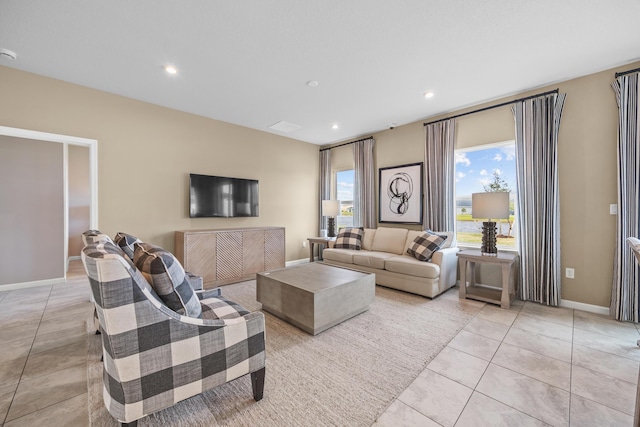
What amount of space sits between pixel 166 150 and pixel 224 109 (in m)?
1.10

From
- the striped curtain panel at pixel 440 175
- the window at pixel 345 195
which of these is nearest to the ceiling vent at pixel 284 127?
the window at pixel 345 195

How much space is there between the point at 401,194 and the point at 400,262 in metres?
1.55

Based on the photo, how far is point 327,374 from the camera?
1808 millimetres

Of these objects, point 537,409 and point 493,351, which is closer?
point 537,409

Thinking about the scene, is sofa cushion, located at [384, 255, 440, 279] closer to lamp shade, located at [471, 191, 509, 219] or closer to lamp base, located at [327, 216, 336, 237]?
lamp shade, located at [471, 191, 509, 219]

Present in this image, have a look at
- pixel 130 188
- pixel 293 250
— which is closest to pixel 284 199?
pixel 293 250

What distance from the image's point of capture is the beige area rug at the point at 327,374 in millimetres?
1438

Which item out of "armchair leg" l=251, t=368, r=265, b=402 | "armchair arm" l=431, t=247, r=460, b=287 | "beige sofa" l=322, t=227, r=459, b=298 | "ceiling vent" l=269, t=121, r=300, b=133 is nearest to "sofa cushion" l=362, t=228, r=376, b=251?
"beige sofa" l=322, t=227, r=459, b=298

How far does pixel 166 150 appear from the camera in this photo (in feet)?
12.9

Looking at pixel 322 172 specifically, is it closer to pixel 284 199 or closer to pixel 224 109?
pixel 284 199

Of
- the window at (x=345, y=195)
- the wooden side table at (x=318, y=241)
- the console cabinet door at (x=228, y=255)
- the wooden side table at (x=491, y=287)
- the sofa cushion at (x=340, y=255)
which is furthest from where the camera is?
the window at (x=345, y=195)

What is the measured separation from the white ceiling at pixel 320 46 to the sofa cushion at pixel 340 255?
2.39 meters

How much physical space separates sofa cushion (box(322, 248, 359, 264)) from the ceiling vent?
2409 millimetres

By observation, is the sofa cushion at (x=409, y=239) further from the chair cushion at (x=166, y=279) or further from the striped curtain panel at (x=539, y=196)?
the chair cushion at (x=166, y=279)
